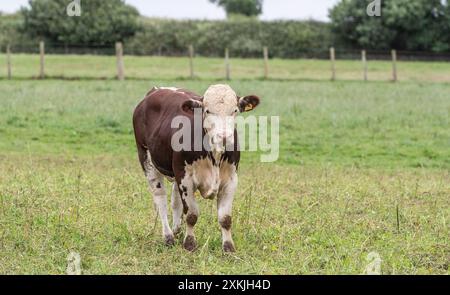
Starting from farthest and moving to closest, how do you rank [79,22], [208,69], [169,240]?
[79,22]
[208,69]
[169,240]

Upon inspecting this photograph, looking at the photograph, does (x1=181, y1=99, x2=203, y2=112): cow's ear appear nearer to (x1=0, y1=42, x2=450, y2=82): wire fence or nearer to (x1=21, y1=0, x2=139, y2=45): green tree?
(x1=0, y1=42, x2=450, y2=82): wire fence

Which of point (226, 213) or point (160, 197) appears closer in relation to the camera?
point (226, 213)

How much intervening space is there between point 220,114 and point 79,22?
41.0 m

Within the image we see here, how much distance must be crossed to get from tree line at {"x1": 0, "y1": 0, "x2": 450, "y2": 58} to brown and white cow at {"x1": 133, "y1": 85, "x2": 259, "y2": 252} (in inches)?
1550

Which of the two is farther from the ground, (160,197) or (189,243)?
(160,197)

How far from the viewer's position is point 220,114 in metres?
7.18

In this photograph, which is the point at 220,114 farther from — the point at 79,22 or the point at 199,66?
the point at 79,22

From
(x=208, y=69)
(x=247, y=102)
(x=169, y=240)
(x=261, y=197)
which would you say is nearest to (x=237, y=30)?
(x=208, y=69)

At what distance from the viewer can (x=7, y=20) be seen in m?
52.2

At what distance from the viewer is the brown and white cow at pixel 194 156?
7.22 m

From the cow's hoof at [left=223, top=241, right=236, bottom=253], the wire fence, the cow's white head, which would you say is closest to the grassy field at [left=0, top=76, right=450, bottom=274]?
the cow's hoof at [left=223, top=241, right=236, bottom=253]
